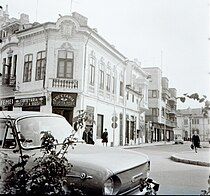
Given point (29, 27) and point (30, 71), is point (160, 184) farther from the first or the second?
point (29, 27)

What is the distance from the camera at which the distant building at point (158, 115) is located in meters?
1.96

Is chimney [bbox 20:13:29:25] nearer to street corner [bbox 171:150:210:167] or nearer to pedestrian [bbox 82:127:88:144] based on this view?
pedestrian [bbox 82:127:88:144]

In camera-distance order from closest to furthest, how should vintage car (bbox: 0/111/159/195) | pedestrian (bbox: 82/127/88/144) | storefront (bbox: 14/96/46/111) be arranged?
vintage car (bbox: 0/111/159/195), pedestrian (bbox: 82/127/88/144), storefront (bbox: 14/96/46/111)

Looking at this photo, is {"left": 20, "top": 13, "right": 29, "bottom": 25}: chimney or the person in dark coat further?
{"left": 20, "top": 13, "right": 29, "bottom": 25}: chimney

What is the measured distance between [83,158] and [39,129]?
35 centimetres

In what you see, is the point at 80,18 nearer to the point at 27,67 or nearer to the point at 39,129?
the point at 27,67

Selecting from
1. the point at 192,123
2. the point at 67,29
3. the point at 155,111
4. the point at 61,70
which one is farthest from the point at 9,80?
the point at 192,123

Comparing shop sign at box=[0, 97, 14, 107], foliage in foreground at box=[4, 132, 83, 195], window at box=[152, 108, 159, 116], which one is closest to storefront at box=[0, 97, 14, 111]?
shop sign at box=[0, 97, 14, 107]

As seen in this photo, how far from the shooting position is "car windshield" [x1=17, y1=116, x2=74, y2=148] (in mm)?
1588

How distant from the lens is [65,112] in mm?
1935

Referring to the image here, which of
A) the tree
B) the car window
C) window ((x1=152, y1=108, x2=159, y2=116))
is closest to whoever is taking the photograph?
the tree

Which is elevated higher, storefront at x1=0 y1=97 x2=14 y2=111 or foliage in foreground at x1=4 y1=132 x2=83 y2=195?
storefront at x1=0 y1=97 x2=14 y2=111

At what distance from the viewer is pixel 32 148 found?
5.15ft

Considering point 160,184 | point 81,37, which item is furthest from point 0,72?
point 160,184
